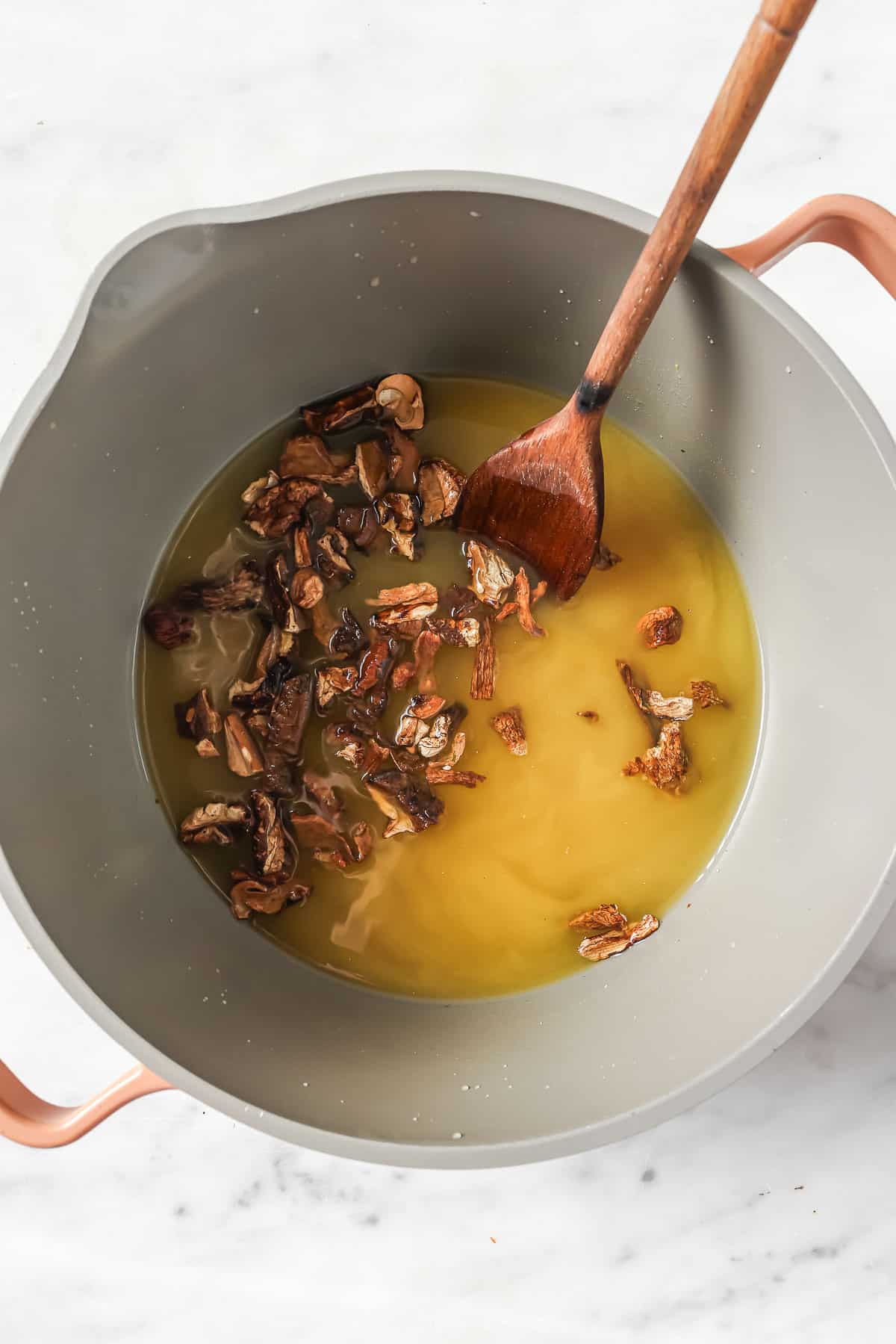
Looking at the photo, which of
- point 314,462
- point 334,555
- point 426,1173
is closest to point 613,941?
point 426,1173

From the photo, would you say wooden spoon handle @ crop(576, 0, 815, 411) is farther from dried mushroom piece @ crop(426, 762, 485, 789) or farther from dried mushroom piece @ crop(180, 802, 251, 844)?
dried mushroom piece @ crop(180, 802, 251, 844)

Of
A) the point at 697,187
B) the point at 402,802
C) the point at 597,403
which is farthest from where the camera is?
the point at 402,802

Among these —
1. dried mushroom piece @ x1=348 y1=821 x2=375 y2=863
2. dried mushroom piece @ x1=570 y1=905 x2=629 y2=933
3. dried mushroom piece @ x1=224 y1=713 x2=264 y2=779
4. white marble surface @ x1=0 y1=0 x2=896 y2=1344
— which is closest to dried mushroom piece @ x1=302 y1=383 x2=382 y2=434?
white marble surface @ x1=0 y1=0 x2=896 y2=1344

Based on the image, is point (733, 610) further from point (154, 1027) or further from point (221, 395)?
point (154, 1027)

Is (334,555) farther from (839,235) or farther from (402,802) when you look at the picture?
(839,235)

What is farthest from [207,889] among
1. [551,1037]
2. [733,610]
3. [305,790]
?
[733,610]
